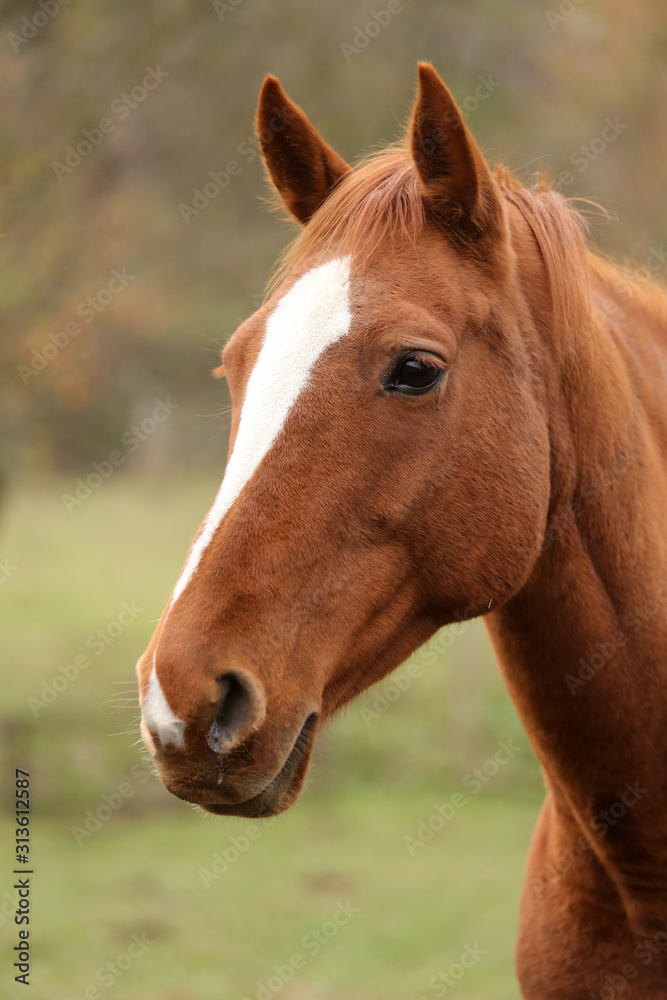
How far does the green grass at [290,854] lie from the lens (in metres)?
6.29

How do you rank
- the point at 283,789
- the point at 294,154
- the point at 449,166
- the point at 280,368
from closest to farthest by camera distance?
the point at 283,789
the point at 280,368
the point at 449,166
the point at 294,154

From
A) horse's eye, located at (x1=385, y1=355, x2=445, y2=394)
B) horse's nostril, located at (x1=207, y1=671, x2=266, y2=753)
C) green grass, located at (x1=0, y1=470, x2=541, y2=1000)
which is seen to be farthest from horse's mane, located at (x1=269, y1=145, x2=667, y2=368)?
green grass, located at (x1=0, y1=470, x2=541, y2=1000)

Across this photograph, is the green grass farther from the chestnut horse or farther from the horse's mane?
the horse's mane

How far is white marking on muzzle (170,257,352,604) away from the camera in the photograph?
201 cm

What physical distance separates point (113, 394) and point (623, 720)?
37.1 feet

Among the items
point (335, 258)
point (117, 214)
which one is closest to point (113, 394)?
point (117, 214)

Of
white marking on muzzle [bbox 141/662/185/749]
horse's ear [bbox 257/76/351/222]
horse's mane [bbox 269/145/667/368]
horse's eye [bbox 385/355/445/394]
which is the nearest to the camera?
white marking on muzzle [bbox 141/662/185/749]

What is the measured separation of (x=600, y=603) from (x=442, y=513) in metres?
0.53

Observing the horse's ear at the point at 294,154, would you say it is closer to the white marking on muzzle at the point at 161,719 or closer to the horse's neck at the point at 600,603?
the horse's neck at the point at 600,603

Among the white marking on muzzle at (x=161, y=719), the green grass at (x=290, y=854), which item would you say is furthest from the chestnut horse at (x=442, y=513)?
the green grass at (x=290, y=854)

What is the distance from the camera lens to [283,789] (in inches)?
77.5

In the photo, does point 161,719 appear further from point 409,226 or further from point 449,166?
point 449,166

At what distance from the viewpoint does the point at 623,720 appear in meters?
2.38

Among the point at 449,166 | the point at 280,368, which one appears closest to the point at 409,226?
the point at 449,166
